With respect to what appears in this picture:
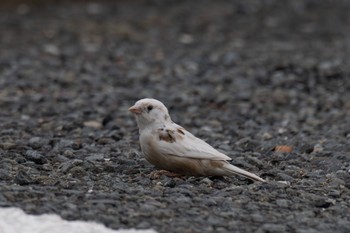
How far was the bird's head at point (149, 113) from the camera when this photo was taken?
732 centimetres

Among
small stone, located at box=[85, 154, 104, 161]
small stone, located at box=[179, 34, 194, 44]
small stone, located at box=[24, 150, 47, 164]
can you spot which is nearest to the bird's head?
small stone, located at box=[85, 154, 104, 161]

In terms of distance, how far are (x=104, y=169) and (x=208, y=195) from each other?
3.80ft

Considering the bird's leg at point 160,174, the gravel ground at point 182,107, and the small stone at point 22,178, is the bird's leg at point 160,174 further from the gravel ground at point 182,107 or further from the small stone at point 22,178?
the small stone at point 22,178

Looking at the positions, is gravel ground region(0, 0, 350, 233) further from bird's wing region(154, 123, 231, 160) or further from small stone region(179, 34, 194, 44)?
bird's wing region(154, 123, 231, 160)

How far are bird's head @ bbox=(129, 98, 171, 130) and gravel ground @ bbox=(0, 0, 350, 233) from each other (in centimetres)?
43

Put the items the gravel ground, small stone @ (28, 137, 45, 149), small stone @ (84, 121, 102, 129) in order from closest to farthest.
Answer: the gravel ground
small stone @ (28, 137, 45, 149)
small stone @ (84, 121, 102, 129)

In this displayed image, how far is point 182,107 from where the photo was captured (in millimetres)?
11992

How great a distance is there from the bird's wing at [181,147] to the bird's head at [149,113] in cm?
12

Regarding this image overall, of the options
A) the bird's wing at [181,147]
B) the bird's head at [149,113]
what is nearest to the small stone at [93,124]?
the bird's head at [149,113]

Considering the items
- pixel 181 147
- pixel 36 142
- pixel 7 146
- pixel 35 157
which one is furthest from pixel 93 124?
pixel 181 147

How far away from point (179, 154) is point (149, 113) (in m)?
0.42

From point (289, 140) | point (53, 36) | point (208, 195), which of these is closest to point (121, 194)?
point (208, 195)

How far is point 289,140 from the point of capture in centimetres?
951

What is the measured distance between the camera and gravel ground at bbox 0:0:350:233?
656 cm
